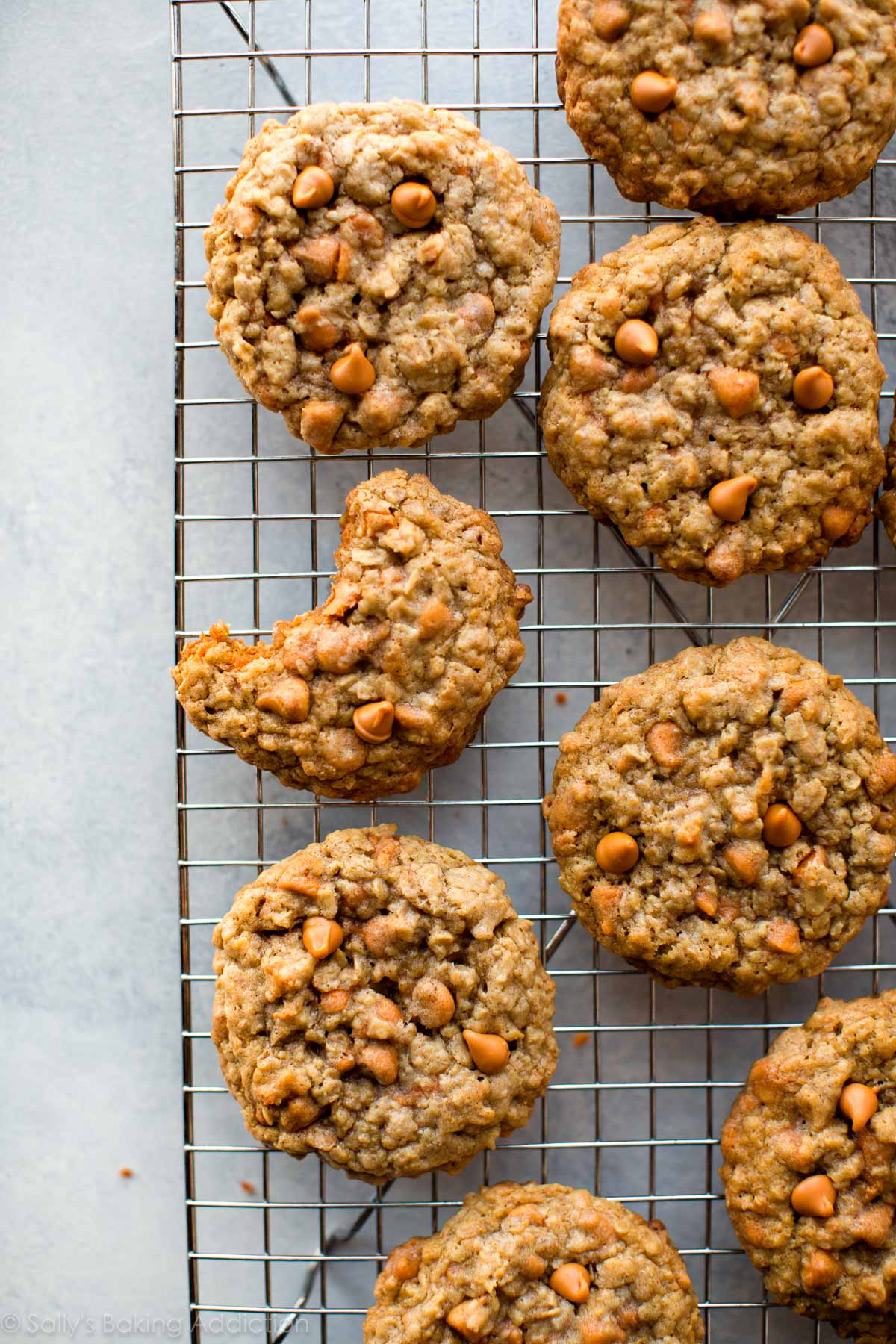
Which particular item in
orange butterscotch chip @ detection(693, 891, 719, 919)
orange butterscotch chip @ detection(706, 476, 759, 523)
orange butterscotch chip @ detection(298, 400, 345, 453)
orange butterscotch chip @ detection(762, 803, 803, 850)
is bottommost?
orange butterscotch chip @ detection(693, 891, 719, 919)

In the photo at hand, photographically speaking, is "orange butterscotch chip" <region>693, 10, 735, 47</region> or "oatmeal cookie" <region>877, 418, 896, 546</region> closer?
"orange butterscotch chip" <region>693, 10, 735, 47</region>

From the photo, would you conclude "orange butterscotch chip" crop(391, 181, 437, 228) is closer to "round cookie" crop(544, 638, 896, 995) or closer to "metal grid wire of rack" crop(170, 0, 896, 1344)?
"metal grid wire of rack" crop(170, 0, 896, 1344)

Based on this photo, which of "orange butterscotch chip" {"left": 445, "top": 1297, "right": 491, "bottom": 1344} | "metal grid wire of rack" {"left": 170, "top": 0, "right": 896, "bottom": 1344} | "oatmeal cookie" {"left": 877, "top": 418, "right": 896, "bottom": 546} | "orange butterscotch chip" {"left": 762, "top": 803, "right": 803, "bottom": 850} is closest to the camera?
"orange butterscotch chip" {"left": 445, "top": 1297, "right": 491, "bottom": 1344}

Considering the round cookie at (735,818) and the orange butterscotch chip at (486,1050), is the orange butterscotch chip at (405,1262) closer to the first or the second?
the orange butterscotch chip at (486,1050)

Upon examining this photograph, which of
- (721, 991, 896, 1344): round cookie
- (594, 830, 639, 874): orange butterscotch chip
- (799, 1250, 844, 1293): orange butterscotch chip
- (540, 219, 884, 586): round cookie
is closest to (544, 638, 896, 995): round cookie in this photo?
(594, 830, 639, 874): orange butterscotch chip

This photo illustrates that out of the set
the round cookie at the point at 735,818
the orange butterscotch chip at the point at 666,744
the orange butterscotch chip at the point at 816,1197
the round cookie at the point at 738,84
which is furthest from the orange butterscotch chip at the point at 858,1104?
the round cookie at the point at 738,84

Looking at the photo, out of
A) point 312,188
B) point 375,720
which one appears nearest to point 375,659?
point 375,720
